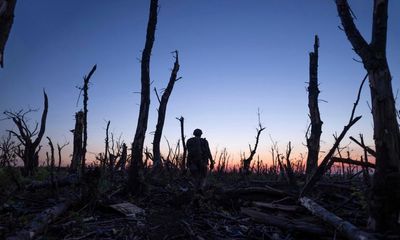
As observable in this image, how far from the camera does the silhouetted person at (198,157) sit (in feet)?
37.0

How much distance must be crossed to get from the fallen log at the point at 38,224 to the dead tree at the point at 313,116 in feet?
35.2

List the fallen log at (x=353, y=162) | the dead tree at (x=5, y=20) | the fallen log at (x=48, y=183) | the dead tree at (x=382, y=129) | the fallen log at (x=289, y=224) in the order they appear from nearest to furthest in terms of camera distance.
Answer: the dead tree at (x=382, y=129) < the fallen log at (x=353, y=162) < the fallen log at (x=289, y=224) < the dead tree at (x=5, y=20) < the fallen log at (x=48, y=183)

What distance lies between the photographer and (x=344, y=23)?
252 inches

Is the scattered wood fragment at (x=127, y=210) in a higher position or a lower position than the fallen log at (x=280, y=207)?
lower

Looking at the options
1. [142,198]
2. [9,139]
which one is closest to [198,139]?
[142,198]

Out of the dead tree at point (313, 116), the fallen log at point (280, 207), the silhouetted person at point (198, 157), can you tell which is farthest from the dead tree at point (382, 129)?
the dead tree at point (313, 116)

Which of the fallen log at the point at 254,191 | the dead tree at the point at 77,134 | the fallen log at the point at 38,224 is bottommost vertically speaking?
the fallen log at the point at 38,224

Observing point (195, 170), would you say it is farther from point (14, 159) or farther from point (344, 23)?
point (14, 159)

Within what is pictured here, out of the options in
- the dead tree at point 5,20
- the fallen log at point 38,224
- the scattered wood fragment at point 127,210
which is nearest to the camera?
the fallen log at point 38,224

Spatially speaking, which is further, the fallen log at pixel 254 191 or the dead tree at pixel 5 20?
the fallen log at pixel 254 191

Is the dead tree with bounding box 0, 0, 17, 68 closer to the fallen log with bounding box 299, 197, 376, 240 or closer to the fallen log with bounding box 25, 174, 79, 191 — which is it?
the fallen log with bounding box 25, 174, 79, 191

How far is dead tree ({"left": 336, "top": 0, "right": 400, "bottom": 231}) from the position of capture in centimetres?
513

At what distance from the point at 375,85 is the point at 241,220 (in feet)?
13.1

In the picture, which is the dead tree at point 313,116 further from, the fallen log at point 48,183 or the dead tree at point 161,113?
the fallen log at point 48,183
